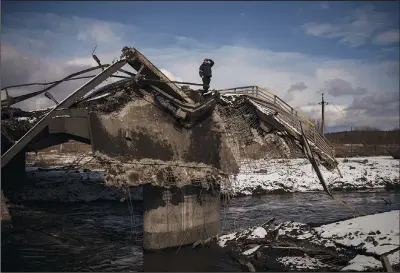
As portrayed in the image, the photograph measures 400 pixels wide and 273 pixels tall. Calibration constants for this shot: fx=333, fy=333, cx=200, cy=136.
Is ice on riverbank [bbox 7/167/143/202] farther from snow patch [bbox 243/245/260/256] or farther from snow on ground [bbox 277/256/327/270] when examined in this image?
snow on ground [bbox 277/256/327/270]

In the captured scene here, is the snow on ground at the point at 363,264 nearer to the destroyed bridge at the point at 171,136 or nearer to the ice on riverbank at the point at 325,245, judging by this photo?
the ice on riverbank at the point at 325,245

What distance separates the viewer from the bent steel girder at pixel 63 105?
12.4 metres

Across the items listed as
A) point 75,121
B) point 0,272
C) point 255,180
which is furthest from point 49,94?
point 255,180

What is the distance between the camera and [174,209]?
1384 cm

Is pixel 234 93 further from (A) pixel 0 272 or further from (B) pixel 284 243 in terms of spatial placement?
(A) pixel 0 272

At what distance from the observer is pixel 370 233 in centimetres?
1168

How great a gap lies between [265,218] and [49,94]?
12.6 metres

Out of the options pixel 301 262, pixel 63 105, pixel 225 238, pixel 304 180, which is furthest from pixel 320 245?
pixel 304 180

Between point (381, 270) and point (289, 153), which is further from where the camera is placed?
point (289, 153)

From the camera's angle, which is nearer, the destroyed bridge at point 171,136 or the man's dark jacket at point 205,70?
the destroyed bridge at point 171,136

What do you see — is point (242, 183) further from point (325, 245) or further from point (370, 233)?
point (370, 233)

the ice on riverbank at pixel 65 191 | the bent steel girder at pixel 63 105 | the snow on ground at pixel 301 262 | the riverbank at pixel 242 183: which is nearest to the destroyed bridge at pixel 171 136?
the bent steel girder at pixel 63 105

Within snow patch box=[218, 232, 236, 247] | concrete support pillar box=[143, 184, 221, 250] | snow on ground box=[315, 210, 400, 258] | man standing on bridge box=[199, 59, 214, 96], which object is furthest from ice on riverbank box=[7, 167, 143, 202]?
snow on ground box=[315, 210, 400, 258]

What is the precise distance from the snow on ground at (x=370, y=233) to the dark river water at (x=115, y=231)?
13.5 feet
